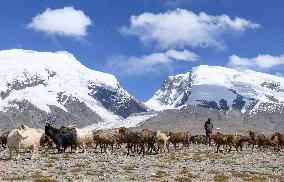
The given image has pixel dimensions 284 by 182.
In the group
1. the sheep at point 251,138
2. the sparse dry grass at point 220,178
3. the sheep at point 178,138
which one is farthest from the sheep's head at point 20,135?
the sheep at point 251,138

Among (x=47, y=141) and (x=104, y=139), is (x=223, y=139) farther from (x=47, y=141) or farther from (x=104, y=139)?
(x=47, y=141)

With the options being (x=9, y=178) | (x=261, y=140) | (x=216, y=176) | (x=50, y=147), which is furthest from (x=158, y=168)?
(x=261, y=140)

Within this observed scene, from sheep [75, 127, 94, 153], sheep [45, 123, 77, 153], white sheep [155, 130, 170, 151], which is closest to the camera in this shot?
sheep [45, 123, 77, 153]

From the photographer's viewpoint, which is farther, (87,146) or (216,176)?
(87,146)

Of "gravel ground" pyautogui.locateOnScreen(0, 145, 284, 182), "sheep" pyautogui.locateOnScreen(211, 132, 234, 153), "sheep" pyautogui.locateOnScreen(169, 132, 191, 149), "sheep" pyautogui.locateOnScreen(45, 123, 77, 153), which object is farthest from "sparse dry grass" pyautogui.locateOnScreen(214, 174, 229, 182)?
"sheep" pyautogui.locateOnScreen(169, 132, 191, 149)

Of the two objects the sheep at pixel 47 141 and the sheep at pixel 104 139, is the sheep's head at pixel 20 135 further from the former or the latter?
the sheep at pixel 47 141

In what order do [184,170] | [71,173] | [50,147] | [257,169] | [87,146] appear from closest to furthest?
[71,173] → [184,170] → [257,169] → [50,147] → [87,146]

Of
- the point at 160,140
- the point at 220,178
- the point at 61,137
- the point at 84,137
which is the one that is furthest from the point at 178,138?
the point at 220,178

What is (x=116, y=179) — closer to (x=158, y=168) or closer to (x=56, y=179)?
(x=56, y=179)

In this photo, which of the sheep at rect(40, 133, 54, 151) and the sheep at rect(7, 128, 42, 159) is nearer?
the sheep at rect(7, 128, 42, 159)

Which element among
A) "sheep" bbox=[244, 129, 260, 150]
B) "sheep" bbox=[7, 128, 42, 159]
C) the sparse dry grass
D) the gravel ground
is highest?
"sheep" bbox=[244, 129, 260, 150]

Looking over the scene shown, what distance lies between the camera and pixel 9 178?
2534cm

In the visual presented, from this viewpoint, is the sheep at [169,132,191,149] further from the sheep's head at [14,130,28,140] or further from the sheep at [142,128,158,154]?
the sheep's head at [14,130,28,140]

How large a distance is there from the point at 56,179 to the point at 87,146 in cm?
2553
